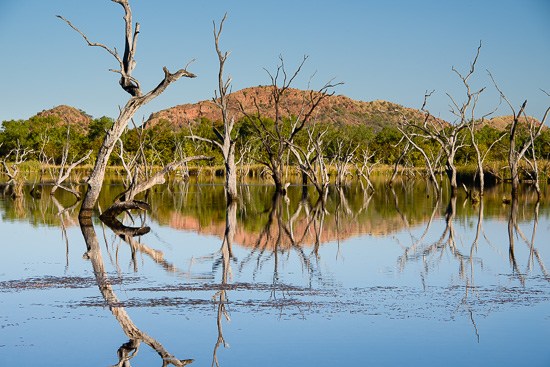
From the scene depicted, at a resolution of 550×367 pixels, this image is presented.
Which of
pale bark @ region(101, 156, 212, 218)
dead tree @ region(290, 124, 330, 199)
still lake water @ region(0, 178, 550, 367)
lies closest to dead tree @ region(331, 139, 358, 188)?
dead tree @ region(290, 124, 330, 199)

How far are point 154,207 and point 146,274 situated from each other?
17.7 metres

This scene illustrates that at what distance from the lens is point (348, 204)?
99.3 feet

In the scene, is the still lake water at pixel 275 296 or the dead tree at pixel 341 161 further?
the dead tree at pixel 341 161

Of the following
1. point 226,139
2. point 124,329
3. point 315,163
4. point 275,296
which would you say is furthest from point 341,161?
point 124,329

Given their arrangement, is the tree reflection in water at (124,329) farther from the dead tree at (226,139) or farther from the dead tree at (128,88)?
the dead tree at (226,139)

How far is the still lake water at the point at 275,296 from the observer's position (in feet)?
25.1

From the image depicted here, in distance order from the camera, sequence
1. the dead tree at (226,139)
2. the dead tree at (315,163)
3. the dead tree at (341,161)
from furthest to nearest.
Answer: the dead tree at (341,161)
the dead tree at (315,163)
the dead tree at (226,139)

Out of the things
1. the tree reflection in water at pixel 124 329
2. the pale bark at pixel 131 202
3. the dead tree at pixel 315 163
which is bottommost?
the tree reflection in water at pixel 124 329

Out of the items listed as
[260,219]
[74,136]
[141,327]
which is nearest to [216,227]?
[260,219]

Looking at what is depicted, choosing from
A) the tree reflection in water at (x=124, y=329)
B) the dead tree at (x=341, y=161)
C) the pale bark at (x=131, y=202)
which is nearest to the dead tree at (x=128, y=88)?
the pale bark at (x=131, y=202)

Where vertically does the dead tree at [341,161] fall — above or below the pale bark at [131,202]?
above

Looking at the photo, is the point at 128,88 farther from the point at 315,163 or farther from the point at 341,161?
the point at 341,161

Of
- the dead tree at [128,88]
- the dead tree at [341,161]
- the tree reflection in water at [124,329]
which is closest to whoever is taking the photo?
the tree reflection in water at [124,329]

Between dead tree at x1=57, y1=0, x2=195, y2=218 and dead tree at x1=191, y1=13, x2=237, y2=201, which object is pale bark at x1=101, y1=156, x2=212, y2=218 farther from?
dead tree at x1=191, y1=13, x2=237, y2=201
